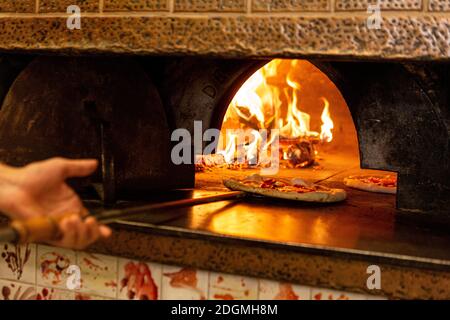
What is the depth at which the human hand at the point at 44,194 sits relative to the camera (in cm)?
142

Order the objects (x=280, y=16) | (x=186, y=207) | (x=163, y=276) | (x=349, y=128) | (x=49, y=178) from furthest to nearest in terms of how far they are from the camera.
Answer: (x=349, y=128)
(x=186, y=207)
(x=163, y=276)
(x=280, y=16)
(x=49, y=178)

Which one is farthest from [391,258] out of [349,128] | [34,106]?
[349,128]

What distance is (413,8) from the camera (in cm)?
177

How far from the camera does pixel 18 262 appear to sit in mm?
2309

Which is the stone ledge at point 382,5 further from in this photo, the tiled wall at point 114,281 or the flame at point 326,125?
the flame at point 326,125

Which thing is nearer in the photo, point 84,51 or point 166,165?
point 84,51

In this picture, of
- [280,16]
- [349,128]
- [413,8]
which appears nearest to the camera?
[413,8]

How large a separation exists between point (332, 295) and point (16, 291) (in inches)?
49.2

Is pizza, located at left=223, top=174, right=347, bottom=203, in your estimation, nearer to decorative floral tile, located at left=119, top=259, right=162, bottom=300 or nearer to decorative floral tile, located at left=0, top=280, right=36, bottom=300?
decorative floral tile, located at left=119, top=259, right=162, bottom=300

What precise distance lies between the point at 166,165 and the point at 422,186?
3.81 ft

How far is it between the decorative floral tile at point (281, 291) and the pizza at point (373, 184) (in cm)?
125

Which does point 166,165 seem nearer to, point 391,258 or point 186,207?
point 186,207

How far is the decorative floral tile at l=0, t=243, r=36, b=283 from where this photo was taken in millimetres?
2287
